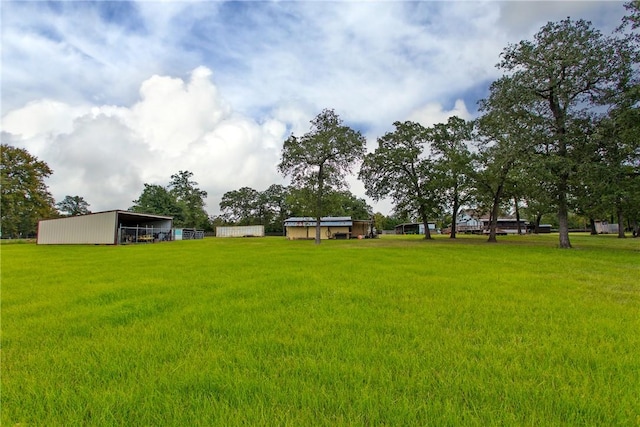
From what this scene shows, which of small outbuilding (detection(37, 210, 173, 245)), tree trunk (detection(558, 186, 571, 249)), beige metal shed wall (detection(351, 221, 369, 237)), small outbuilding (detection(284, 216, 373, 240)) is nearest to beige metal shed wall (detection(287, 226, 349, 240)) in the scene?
small outbuilding (detection(284, 216, 373, 240))

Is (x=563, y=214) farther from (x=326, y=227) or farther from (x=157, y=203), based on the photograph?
(x=157, y=203)

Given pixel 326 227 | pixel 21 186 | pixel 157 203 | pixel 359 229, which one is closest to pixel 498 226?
pixel 359 229

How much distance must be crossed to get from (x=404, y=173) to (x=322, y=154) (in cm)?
1096

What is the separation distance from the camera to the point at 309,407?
7.50 ft

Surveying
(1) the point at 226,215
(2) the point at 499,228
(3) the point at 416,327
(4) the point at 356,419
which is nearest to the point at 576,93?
(3) the point at 416,327

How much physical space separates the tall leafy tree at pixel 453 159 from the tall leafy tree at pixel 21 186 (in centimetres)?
5352

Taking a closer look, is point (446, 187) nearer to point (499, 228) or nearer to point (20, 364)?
point (20, 364)

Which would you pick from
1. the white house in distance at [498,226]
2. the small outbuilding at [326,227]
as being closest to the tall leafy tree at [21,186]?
the small outbuilding at [326,227]

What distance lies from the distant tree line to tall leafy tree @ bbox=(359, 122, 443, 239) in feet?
0.39

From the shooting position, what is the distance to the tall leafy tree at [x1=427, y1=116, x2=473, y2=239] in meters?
30.1

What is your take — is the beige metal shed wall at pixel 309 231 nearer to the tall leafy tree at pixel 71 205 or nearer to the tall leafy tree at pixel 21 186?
the tall leafy tree at pixel 21 186

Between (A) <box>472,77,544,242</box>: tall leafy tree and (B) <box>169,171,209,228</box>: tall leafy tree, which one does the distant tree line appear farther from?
(B) <box>169,171,209,228</box>: tall leafy tree

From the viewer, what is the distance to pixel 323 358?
124 inches

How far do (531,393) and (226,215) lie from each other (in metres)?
92.9
